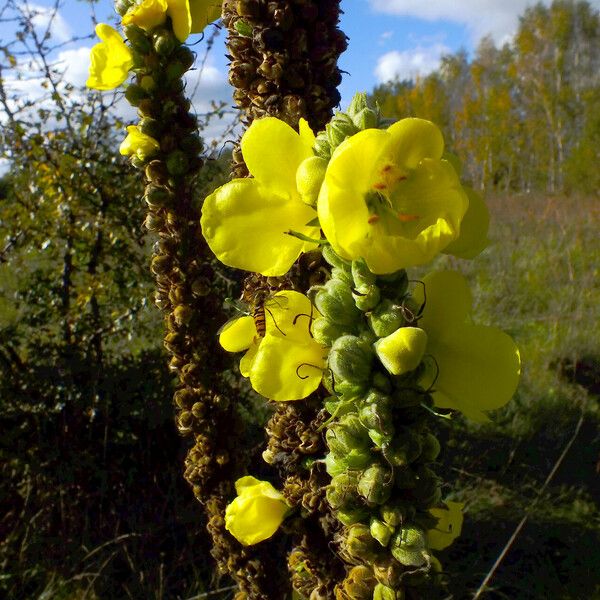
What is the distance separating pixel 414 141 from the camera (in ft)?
2.33

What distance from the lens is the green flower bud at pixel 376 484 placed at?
698 millimetres

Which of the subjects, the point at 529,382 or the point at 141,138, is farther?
the point at 529,382

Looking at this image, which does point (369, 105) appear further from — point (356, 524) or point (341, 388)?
point (356, 524)

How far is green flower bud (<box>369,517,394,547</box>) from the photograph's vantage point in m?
0.72

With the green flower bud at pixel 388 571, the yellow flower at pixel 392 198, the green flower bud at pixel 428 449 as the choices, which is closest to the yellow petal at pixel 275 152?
the yellow flower at pixel 392 198

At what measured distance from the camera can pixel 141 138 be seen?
1376 mm

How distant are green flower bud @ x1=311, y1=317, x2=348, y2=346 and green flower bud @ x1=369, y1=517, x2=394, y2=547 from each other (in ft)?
0.68

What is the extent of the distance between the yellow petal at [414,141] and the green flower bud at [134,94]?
854mm

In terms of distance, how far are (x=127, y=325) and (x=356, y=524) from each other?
10.4 feet

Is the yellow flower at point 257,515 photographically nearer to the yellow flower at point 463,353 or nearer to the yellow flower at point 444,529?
the yellow flower at point 444,529

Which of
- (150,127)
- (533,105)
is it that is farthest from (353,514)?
(533,105)

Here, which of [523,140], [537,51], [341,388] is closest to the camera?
[341,388]

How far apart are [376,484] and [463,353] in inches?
7.5

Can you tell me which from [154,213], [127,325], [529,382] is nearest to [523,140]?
[529,382]
